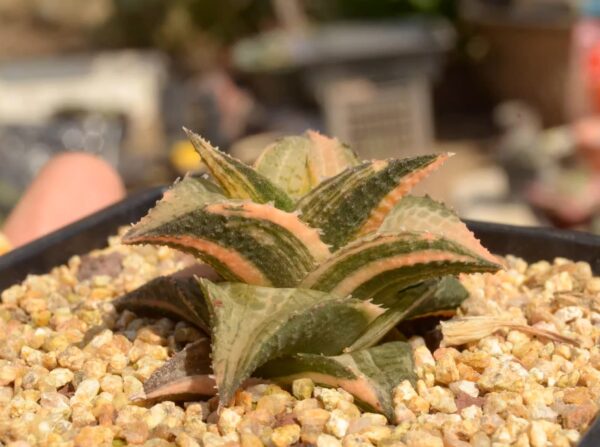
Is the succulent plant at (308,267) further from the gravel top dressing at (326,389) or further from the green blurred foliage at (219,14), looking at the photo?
the green blurred foliage at (219,14)

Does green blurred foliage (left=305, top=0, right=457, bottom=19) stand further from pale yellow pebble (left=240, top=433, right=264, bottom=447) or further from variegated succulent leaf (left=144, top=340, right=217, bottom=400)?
pale yellow pebble (left=240, top=433, right=264, bottom=447)

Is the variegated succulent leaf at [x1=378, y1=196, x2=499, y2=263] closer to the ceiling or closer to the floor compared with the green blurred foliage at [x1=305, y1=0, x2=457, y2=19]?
closer to the floor

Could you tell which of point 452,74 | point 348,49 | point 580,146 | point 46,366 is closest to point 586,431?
point 46,366

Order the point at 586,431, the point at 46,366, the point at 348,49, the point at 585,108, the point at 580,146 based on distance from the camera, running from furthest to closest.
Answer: the point at 348,49 < the point at 585,108 < the point at 580,146 < the point at 46,366 < the point at 586,431

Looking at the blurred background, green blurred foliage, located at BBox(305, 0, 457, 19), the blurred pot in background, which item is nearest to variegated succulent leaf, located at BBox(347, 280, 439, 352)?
the blurred background

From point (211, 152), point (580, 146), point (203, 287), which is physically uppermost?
point (211, 152)

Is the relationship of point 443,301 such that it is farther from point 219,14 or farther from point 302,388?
point 219,14

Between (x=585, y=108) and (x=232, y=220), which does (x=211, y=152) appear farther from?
(x=585, y=108)
